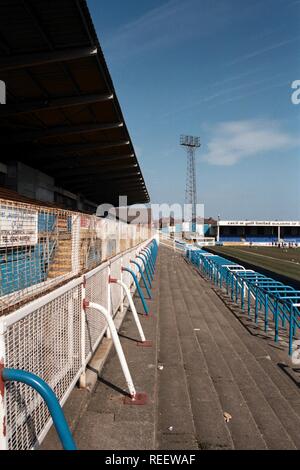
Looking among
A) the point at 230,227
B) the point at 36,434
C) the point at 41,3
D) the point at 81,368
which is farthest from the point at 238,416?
the point at 230,227

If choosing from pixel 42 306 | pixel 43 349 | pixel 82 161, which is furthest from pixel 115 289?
pixel 82 161

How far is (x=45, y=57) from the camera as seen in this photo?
28.2 ft

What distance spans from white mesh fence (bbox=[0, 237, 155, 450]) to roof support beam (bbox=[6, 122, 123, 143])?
1181cm

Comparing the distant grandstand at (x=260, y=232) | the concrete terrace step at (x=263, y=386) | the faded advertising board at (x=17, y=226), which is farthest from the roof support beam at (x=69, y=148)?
the distant grandstand at (x=260, y=232)

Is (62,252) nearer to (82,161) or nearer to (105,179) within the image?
(82,161)

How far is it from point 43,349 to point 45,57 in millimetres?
8111

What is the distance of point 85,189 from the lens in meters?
31.1

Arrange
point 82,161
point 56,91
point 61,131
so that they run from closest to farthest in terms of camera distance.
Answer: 1. point 56,91
2. point 61,131
3. point 82,161

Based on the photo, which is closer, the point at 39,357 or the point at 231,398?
the point at 39,357

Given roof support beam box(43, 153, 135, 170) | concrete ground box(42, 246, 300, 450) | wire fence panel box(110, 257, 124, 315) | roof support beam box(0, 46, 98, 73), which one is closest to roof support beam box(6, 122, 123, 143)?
roof support beam box(43, 153, 135, 170)

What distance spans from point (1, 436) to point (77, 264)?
2200 mm

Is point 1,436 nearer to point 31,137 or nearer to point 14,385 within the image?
point 14,385

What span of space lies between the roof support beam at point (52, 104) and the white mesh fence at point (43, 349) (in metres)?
9.11

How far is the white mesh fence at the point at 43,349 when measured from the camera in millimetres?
2021
